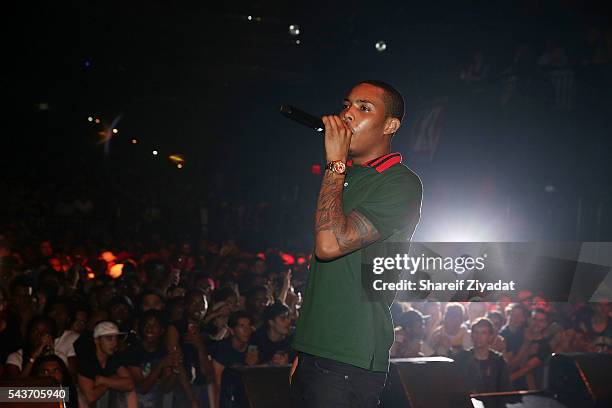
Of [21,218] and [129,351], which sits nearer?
[129,351]

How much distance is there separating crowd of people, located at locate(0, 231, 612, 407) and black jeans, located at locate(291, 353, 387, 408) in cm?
166

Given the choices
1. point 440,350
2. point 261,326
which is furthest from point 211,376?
point 440,350

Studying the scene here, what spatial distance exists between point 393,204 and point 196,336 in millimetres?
4782

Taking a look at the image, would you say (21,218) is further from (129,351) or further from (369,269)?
(369,269)

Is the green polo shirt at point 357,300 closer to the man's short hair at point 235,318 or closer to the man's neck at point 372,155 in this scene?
the man's neck at point 372,155

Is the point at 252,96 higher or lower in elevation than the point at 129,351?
higher

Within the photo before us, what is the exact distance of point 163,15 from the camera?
21984mm

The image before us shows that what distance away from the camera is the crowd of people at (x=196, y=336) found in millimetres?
6094

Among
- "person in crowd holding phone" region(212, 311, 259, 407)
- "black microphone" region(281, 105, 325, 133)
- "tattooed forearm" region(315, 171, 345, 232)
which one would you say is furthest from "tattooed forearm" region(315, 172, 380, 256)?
"person in crowd holding phone" region(212, 311, 259, 407)

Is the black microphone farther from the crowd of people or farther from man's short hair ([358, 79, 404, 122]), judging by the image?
the crowd of people

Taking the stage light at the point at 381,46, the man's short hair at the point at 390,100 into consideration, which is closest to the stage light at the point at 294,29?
the stage light at the point at 381,46

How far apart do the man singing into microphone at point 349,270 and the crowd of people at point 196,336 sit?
5.57 feet

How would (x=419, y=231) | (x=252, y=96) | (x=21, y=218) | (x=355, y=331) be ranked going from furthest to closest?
(x=252, y=96) < (x=21, y=218) < (x=419, y=231) < (x=355, y=331)

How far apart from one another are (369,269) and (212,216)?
18.8 meters
